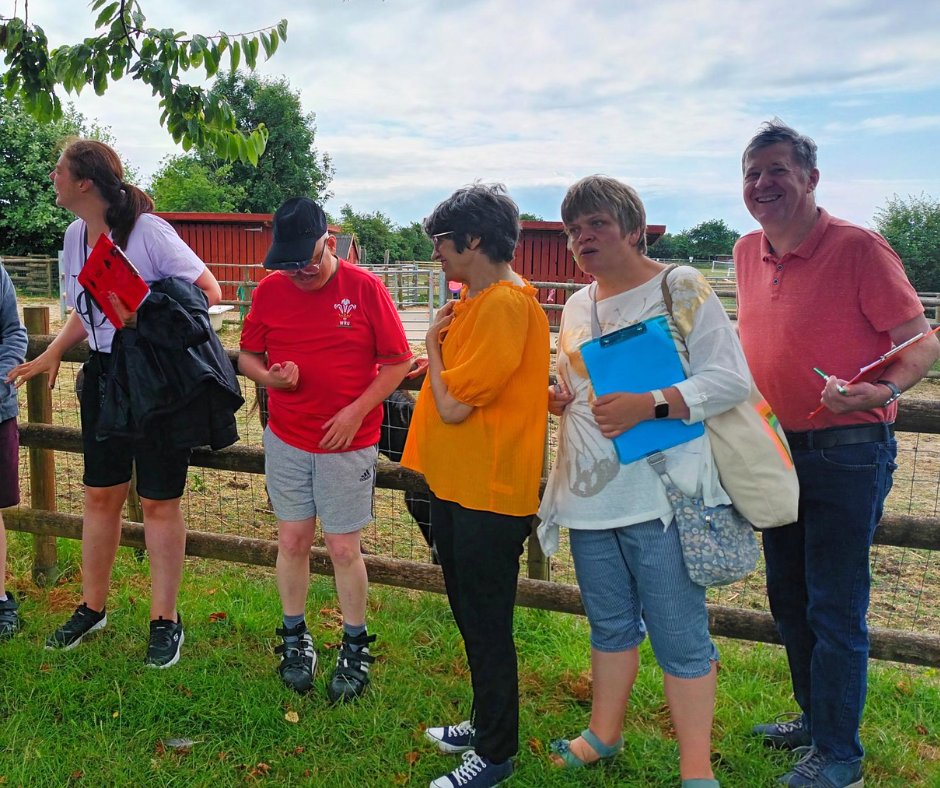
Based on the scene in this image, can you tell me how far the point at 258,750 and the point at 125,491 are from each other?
1176 millimetres

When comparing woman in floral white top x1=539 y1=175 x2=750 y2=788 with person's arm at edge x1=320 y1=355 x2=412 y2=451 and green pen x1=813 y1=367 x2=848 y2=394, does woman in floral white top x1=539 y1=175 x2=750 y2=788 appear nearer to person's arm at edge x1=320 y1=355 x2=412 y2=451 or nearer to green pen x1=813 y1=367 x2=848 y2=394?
green pen x1=813 y1=367 x2=848 y2=394

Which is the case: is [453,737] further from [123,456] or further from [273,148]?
[273,148]

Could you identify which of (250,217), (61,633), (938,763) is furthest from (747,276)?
(250,217)

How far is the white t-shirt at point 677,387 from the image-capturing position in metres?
1.92

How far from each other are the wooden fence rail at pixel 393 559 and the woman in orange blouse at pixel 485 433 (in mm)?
827

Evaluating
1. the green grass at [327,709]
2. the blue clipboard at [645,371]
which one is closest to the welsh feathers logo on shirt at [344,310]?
the blue clipboard at [645,371]

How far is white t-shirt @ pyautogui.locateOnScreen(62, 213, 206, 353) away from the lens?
279 centimetres

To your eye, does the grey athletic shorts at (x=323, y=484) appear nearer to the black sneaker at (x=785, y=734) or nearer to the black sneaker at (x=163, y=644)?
the black sneaker at (x=163, y=644)

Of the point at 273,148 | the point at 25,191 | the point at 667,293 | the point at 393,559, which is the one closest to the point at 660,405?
the point at 667,293

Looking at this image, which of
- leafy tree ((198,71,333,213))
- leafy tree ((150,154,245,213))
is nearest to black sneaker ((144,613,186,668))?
leafy tree ((150,154,245,213))

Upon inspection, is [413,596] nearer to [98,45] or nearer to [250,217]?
[98,45]

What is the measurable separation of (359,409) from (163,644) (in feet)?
4.14

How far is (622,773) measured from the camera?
7.77ft

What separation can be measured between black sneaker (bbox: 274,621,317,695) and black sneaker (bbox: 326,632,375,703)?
0.29 ft
